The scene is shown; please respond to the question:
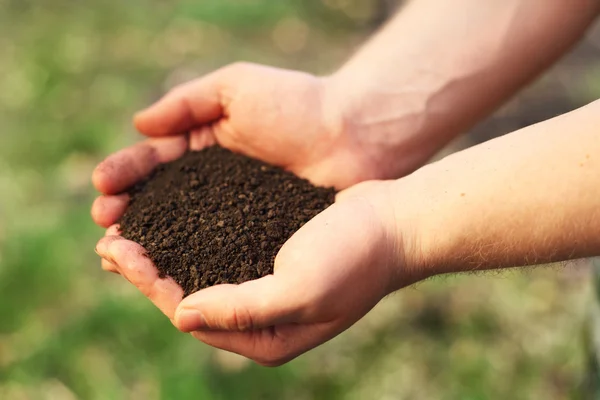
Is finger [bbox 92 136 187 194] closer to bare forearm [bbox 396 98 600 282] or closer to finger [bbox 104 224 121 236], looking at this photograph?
finger [bbox 104 224 121 236]

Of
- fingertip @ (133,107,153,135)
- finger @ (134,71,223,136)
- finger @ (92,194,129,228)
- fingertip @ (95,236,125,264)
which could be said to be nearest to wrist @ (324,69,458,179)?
finger @ (134,71,223,136)

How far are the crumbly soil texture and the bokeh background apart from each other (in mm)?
744

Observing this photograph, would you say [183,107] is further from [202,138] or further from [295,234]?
[295,234]

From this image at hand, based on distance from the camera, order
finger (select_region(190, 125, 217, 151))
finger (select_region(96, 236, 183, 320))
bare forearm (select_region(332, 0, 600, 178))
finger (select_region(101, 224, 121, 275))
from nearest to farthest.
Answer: finger (select_region(96, 236, 183, 320)) < finger (select_region(101, 224, 121, 275)) < bare forearm (select_region(332, 0, 600, 178)) < finger (select_region(190, 125, 217, 151))

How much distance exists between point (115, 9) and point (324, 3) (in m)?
1.80

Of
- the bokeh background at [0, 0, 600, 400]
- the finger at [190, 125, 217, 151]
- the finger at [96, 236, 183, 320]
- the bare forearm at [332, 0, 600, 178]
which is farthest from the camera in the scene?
the bokeh background at [0, 0, 600, 400]

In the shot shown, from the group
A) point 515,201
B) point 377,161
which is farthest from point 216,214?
point 515,201

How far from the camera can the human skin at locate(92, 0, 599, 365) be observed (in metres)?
1.61

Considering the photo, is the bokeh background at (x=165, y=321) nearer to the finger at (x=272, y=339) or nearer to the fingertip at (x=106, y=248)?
the finger at (x=272, y=339)

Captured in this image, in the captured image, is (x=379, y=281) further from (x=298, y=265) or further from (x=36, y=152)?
(x=36, y=152)

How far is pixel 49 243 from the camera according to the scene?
3.25 m

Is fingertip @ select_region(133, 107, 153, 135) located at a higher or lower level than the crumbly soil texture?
higher

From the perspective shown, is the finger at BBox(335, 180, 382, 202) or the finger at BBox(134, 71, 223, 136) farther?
the finger at BBox(134, 71, 223, 136)

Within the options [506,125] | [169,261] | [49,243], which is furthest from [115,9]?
[169,261]
